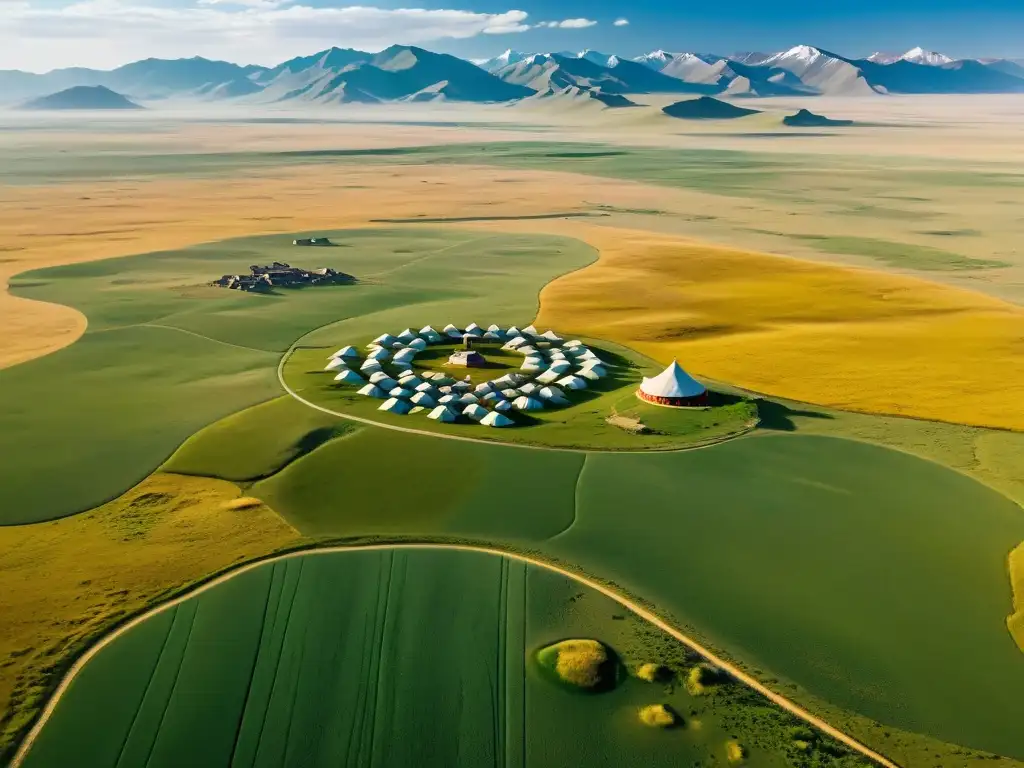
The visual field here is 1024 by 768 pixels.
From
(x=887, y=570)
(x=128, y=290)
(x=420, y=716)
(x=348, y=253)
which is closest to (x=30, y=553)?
(x=420, y=716)

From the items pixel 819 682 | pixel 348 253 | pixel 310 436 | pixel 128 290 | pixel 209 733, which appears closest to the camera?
Result: pixel 209 733

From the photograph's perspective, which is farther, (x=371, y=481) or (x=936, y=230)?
(x=936, y=230)

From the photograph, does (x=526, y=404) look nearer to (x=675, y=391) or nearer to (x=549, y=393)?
(x=549, y=393)

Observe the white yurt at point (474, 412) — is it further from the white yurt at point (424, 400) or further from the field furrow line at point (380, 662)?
the field furrow line at point (380, 662)

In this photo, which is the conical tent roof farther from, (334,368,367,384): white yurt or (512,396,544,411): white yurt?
(334,368,367,384): white yurt

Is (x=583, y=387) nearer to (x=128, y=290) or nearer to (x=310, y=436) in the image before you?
(x=310, y=436)

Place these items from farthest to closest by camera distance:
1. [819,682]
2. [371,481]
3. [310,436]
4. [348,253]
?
[348,253] < [310,436] < [371,481] < [819,682]

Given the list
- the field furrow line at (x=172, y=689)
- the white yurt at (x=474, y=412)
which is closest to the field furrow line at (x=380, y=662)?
the field furrow line at (x=172, y=689)
